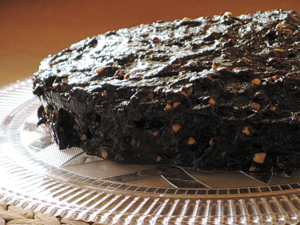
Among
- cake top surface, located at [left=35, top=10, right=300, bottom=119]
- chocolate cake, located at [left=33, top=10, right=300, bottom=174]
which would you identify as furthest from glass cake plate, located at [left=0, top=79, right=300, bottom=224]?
cake top surface, located at [left=35, top=10, right=300, bottom=119]

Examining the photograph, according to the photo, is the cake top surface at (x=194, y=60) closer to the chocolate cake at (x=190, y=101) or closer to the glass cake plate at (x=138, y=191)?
the chocolate cake at (x=190, y=101)

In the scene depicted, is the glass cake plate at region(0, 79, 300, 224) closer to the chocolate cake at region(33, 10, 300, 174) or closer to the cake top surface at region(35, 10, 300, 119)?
the chocolate cake at region(33, 10, 300, 174)

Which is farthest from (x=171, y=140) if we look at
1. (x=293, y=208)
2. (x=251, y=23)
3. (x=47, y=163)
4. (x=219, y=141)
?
(x=251, y=23)

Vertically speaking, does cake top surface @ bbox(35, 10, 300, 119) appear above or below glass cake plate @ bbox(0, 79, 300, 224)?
above

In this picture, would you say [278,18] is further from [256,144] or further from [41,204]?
[41,204]

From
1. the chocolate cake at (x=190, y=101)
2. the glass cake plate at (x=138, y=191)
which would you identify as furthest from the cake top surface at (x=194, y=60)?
the glass cake plate at (x=138, y=191)

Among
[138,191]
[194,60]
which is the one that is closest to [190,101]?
[194,60]
